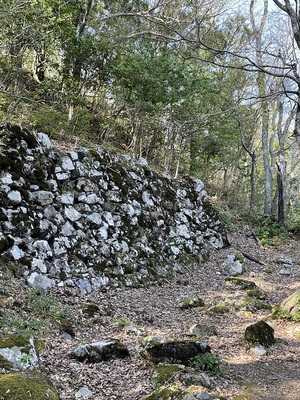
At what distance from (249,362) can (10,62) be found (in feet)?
28.5

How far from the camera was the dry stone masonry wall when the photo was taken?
6.28 metres

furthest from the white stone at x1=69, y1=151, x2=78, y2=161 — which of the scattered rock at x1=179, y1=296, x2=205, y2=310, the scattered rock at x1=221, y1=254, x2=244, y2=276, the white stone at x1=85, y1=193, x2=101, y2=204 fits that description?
the scattered rock at x1=221, y1=254, x2=244, y2=276


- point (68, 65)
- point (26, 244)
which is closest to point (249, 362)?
point (26, 244)

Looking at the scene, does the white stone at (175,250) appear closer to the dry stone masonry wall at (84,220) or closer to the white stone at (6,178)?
the dry stone masonry wall at (84,220)

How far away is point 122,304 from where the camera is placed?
6457 millimetres

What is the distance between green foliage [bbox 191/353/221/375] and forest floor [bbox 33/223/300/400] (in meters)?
0.09

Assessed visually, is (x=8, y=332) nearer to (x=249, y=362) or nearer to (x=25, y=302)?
(x=25, y=302)

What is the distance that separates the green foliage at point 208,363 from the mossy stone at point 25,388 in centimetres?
170

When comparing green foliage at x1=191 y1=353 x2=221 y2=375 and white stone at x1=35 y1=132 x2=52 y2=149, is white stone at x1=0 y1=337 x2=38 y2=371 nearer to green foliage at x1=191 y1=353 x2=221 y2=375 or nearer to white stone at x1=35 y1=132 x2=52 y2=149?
green foliage at x1=191 y1=353 x2=221 y2=375

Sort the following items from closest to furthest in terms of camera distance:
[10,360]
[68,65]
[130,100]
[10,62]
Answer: [10,360] < [10,62] < [68,65] < [130,100]

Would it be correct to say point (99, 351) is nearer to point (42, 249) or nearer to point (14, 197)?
point (42, 249)

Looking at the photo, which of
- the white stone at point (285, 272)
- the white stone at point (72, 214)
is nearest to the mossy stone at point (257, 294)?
the white stone at point (285, 272)

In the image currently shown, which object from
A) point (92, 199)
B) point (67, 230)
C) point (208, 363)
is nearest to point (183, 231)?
point (92, 199)

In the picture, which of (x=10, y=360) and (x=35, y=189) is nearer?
(x=10, y=360)
